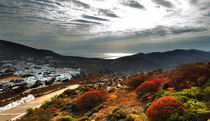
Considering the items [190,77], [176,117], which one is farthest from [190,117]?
[190,77]

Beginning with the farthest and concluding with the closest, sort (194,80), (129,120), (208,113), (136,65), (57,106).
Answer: (136,65) < (57,106) < (194,80) < (129,120) < (208,113)

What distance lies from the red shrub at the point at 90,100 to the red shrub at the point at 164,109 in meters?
6.27

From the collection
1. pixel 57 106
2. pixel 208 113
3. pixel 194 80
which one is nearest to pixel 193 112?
pixel 208 113

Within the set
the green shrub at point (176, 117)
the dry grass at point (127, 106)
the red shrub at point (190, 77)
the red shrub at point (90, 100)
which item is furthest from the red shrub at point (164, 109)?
the red shrub at point (90, 100)

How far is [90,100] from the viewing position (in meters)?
10.3

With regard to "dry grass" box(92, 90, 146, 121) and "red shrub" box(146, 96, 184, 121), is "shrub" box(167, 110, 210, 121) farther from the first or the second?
"dry grass" box(92, 90, 146, 121)

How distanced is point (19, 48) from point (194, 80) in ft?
709

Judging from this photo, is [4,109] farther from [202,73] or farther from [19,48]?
[19,48]

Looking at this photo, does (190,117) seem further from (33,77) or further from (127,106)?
(33,77)

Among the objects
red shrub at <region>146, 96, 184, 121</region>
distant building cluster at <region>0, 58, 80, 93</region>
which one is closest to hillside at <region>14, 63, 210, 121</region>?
red shrub at <region>146, 96, 184, 121</region>

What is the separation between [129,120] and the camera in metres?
5.73

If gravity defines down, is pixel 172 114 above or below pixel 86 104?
above

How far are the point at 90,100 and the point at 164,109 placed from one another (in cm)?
699

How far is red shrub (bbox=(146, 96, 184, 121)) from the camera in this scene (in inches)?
178
